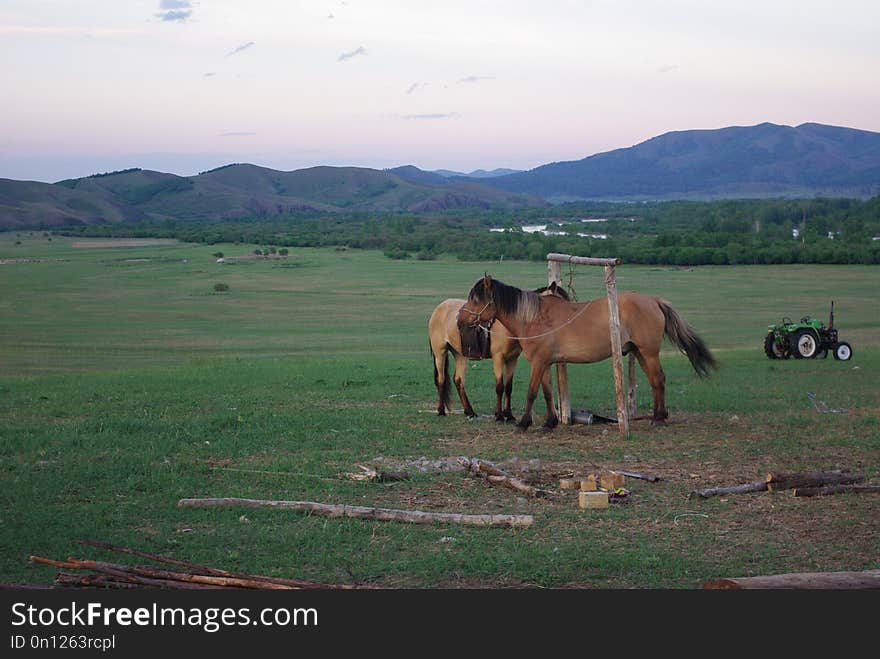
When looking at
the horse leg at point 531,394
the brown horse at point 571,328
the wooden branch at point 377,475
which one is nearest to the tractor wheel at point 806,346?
the brown horse at point 571,328

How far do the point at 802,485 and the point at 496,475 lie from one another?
290cm

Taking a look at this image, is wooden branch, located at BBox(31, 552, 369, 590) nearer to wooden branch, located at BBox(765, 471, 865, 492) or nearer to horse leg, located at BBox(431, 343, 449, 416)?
wooden branch, located at BBox(765, 471, 865, 492)

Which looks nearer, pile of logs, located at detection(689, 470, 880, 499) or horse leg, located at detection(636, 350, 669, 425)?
pile of logs, located at detection(689, 470, 880, 499)

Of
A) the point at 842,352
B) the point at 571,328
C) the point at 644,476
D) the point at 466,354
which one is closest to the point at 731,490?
the point at 644,476

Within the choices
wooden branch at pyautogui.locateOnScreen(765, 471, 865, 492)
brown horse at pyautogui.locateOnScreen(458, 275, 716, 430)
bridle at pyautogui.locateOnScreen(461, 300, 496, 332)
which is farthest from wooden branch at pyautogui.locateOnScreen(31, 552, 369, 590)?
bridle at pyautogui.locateOnScreen(461, 300, 496, 332)

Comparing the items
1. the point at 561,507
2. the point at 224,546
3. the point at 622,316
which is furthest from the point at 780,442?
the point at 224,546

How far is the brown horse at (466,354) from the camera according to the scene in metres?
12.8

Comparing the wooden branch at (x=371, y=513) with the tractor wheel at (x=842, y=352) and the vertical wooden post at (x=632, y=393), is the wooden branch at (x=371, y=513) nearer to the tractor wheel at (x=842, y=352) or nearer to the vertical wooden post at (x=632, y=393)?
the vertical wooden post at (x=632, y=393)

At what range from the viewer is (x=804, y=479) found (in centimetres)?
892

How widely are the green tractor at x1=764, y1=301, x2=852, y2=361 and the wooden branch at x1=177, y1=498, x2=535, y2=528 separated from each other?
57.8 feet

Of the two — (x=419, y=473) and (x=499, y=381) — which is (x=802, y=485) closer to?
(x=419, y=473)

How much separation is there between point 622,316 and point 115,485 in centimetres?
664

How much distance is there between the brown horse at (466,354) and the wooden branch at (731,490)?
3.66m

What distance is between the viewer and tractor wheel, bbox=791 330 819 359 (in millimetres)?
23531
